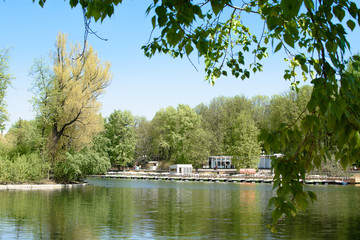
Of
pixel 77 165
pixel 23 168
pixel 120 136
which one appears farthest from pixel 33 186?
pixel 120 136

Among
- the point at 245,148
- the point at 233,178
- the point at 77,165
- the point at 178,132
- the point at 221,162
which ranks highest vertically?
the point at 178,132

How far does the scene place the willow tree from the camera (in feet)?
112

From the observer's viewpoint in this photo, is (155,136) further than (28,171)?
Yes

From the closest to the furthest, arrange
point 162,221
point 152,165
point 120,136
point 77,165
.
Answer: point 162,221 < point 77,165 < point 120,136 < point 152,165

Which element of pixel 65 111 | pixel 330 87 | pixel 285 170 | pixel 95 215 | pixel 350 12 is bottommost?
pixel 95 215

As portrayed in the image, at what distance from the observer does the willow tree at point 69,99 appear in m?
34.0

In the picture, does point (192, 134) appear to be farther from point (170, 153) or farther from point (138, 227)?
point (138, 227)

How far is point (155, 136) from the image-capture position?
77875 mm

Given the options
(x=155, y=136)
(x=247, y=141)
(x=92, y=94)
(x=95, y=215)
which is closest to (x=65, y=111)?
(x=92, y=94)

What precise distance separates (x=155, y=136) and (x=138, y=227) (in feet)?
209

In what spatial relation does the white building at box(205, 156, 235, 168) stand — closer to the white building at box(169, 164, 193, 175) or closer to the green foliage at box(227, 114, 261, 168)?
the white building at box(169, 164, 193, 175)

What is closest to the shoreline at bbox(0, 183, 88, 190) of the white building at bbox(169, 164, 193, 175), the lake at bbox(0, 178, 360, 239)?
the lake at bbox(0, 178, 360, 239)

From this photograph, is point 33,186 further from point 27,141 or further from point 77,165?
point 27,141

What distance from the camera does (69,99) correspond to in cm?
3372
